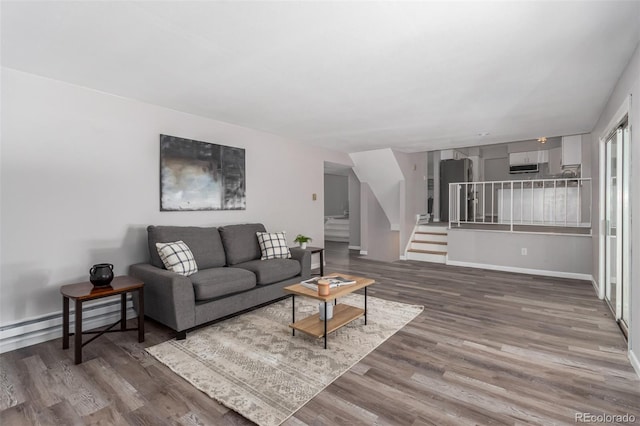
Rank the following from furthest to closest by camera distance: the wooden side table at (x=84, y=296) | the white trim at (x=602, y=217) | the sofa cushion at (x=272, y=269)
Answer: the white trim at (x=602, y=217) → the sofa cushion at (x=272, y=269) → the wooden side table at (x=84, y=296)

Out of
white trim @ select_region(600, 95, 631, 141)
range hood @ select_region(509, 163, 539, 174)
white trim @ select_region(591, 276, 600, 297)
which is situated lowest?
white trim @ select_region(591, 276, 600, 297)

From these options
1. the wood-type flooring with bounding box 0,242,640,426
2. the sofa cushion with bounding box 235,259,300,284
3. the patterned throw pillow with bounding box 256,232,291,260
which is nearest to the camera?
the wood-type flooring with bounding box 0,242,640,426

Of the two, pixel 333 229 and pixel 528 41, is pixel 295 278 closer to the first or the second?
pixel 528 41

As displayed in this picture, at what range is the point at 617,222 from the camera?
312 cm

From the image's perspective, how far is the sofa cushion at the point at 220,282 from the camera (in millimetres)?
2934

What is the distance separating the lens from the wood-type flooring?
1.82 meters

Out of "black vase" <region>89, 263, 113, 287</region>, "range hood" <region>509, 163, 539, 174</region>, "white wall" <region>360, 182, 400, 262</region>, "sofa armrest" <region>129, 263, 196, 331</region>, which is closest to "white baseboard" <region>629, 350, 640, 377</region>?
"sofa armrest" <region>129, 263, 196, 331</region>

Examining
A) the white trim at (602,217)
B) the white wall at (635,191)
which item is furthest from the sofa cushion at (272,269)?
the white trim at (602,217)

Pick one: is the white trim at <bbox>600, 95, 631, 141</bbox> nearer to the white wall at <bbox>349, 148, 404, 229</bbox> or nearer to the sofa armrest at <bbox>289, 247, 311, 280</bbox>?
the white wall at <bbox>349, 148, 404, 229</bbox>

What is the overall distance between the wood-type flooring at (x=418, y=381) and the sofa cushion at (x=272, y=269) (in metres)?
1.04

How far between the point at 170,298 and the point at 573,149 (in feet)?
26.0

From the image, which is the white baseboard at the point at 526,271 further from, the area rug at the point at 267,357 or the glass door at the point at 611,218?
the area rug at the point at 267,357

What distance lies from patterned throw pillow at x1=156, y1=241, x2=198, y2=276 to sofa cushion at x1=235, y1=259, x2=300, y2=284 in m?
0.64

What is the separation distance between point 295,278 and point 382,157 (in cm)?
346
